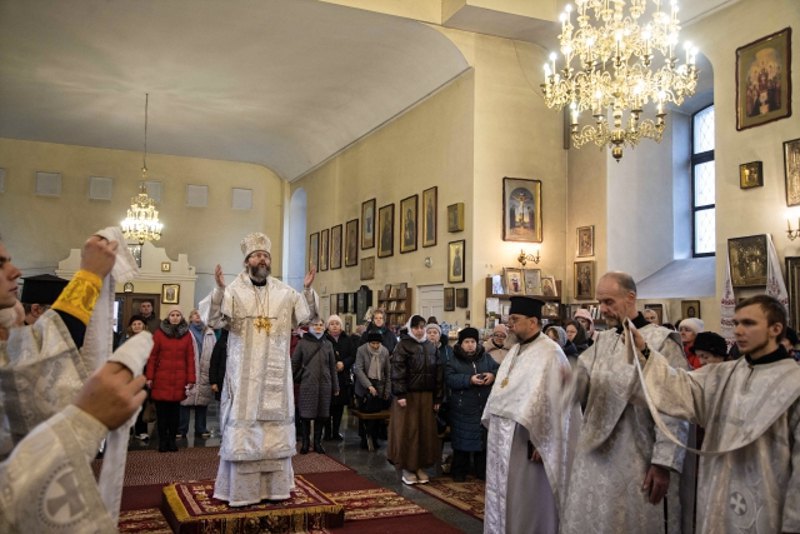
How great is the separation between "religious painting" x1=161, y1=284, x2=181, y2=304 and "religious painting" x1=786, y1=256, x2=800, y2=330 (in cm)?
1788

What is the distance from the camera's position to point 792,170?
10.7 metres

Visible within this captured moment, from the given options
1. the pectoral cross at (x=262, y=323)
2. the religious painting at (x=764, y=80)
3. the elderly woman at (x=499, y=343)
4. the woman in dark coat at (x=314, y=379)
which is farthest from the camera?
the religious painting at (x=764, y=80)

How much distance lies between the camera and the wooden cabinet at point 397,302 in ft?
55.8

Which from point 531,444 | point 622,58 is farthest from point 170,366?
point 622,58

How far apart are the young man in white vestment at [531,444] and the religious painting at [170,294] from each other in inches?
773

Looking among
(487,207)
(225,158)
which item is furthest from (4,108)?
(487,207)

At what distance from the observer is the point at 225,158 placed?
85.7ft

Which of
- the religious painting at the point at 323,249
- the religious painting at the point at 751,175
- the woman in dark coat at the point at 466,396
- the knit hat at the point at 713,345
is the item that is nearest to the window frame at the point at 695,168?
the religious painting at the point at 751,175

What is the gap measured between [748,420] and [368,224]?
16569 millimetres

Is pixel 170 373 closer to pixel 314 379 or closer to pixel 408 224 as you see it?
pixel 314 379

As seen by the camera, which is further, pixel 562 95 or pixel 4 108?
pixel 4 108

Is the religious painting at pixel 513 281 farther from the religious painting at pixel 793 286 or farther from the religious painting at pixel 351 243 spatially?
the religious painting at pixel 351 243

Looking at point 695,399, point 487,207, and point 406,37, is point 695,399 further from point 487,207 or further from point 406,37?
point 406,37

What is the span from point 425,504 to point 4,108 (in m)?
18.8
